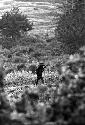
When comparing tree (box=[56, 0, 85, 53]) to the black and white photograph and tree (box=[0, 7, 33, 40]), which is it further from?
tree (box=[0, 7, 33, 40])

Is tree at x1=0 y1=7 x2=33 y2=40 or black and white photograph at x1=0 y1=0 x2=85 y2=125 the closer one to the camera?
black and white photograph at x1=0 y1=0 x2=85 y2=125

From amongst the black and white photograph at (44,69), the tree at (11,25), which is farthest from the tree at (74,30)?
the tree at (11,25)

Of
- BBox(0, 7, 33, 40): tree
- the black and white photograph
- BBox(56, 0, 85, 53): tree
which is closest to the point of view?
the black and white photograph

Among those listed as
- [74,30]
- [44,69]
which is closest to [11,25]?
[74,30]

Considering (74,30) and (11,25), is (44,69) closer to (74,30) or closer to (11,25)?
(74,30)

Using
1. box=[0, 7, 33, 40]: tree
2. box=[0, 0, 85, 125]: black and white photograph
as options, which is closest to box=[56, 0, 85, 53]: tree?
box=[0, 0, 85, 125]: black and white photograph

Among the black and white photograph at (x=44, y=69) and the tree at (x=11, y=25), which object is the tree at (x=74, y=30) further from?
the tree at (x=11, y=25)

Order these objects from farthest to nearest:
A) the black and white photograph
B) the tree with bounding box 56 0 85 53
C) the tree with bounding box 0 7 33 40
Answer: the tree with bounding box 0 7 33 40 → the tree with bounding box 56 0 85 53 → the black and white photograph

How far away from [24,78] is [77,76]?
49.6ft

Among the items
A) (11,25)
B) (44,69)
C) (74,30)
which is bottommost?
(44,69)

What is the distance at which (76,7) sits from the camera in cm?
2742

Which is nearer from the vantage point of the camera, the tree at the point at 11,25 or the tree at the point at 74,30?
the tree at the point at 74,30

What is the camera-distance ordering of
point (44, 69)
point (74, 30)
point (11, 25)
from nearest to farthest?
point (44, 69), point (74, 30), point (11, 25)

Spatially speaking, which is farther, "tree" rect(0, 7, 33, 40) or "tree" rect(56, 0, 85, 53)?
"tree" rect(0, 7, 33, 40)
